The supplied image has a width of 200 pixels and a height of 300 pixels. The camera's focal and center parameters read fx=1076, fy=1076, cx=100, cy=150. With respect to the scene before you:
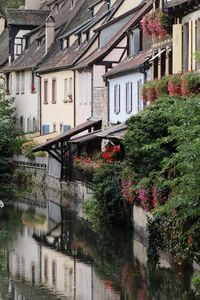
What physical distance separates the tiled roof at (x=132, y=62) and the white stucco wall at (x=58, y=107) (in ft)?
35.3

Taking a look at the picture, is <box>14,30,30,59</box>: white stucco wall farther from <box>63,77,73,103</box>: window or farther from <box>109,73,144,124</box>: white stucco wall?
<box>109,73,144,124</box>: white stucco wall

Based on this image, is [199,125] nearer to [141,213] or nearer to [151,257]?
[151,257]

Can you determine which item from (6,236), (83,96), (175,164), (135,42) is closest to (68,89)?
(83,96)

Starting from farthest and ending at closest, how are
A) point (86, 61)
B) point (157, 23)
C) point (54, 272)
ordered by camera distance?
point (86, 61) → point (157, 23) → point (54, 272)

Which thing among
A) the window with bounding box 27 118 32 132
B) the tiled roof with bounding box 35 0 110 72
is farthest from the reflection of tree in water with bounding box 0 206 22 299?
the window with bounding box 27 118 32 132

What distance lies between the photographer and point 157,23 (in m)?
34.7

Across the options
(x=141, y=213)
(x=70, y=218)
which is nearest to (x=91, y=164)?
(x=70, y=218)

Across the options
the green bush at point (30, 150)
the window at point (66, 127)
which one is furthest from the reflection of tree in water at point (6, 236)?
the window at point (66, 127)

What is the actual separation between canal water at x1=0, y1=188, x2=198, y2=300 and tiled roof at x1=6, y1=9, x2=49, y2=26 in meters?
29.7

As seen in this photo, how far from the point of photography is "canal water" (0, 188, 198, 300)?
25.1 m

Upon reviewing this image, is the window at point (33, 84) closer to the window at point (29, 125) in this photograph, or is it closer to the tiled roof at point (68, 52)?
the window at point (29, 125)

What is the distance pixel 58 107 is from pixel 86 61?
771cm

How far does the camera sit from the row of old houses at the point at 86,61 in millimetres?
35016

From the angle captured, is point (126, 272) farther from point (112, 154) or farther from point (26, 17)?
point (26, 17)
